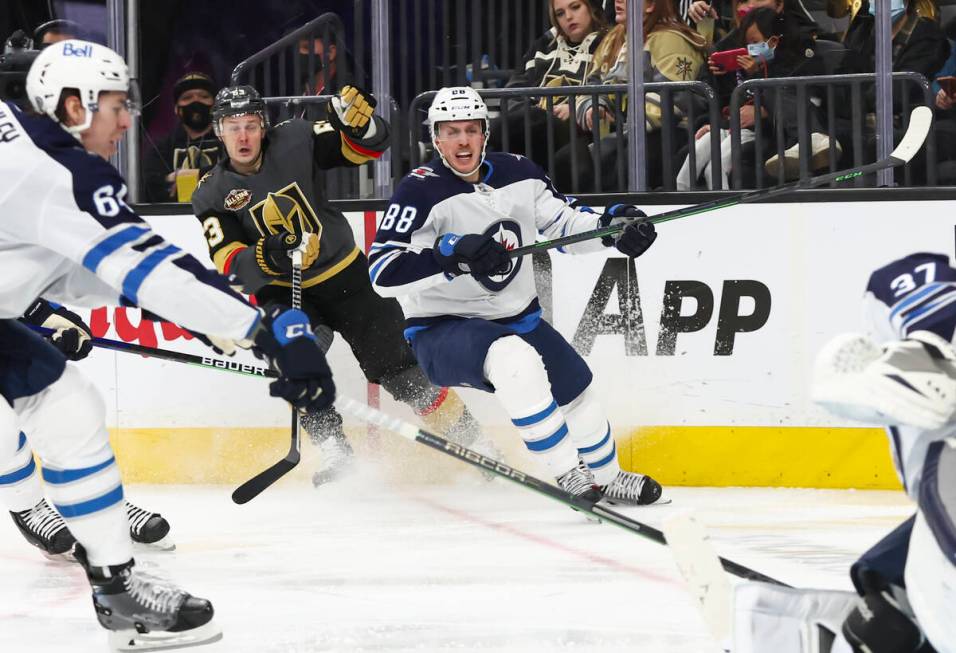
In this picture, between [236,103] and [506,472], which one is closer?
[506,472]

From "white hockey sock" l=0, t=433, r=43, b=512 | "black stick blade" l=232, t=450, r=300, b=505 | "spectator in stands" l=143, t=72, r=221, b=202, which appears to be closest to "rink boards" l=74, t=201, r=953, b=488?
"black stick blade" l=232, t=450, r=300, b=505

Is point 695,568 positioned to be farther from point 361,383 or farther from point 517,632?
point 361,383

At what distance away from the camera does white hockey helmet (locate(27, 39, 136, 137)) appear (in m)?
2.38

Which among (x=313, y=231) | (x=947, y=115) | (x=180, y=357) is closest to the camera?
(x=180, y=357)

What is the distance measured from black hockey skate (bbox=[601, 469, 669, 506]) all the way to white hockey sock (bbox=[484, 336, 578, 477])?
231mm

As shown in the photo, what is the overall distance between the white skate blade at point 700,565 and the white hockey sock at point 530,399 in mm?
1581

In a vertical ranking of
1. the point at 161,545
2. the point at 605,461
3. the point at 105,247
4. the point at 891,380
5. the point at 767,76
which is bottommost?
the point at 161,545

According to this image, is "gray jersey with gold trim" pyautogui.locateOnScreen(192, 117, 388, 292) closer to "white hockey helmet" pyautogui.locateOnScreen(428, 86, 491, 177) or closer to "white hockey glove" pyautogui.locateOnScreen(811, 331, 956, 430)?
"white hockey helmet" pyautogui.locateOnScreen(428, 86, 491, 177)

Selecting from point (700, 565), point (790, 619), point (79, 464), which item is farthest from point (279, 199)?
point (790, 619)

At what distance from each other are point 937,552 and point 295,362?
107 centimetres

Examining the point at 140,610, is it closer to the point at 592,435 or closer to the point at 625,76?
the point at 592,435

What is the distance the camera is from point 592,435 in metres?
3.69

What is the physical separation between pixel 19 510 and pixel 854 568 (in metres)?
2.19

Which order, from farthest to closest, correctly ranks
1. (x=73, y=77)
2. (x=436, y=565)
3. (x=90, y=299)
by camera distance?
(x=436, y=565) < (x=90, y=299) < (x=73, y=77)
